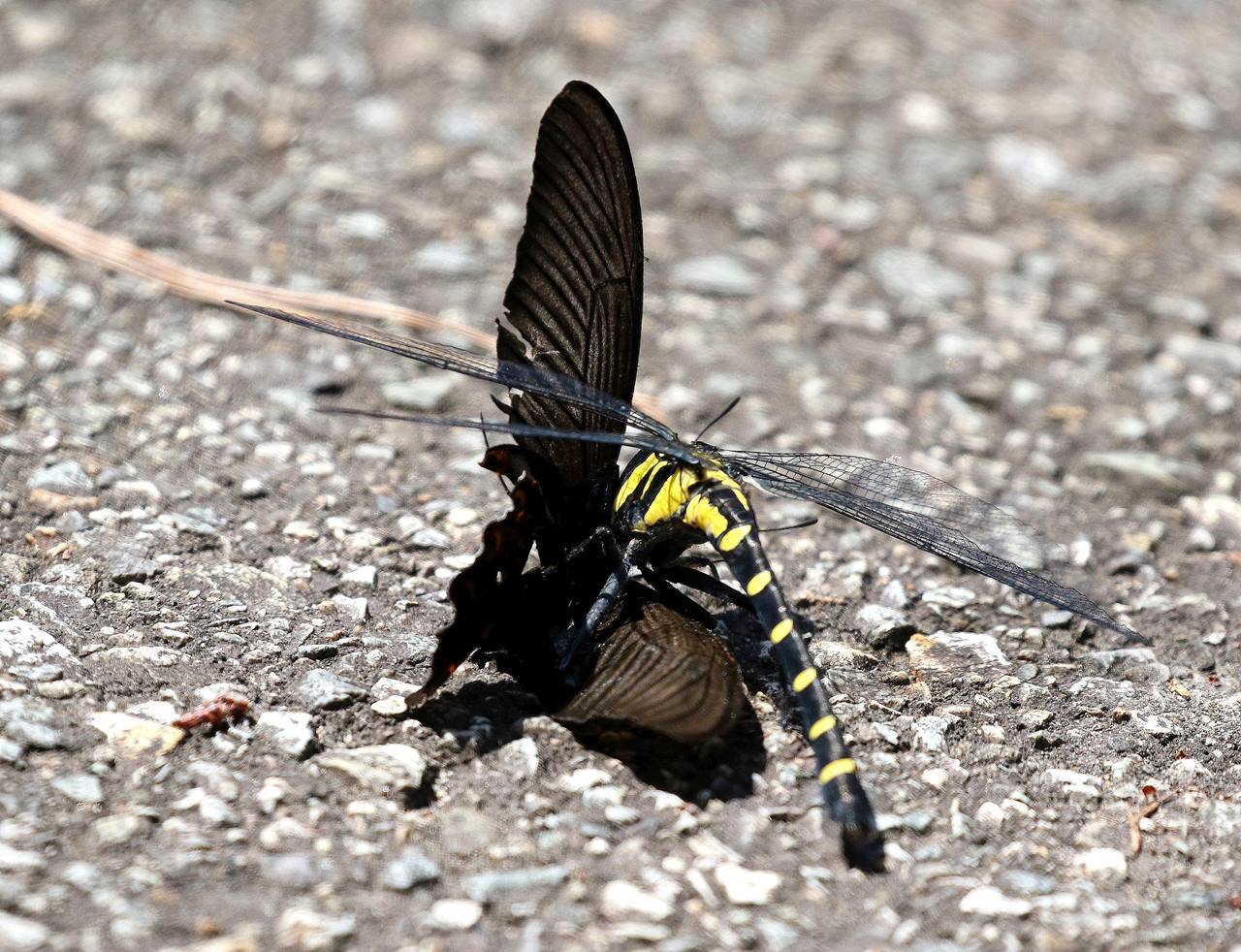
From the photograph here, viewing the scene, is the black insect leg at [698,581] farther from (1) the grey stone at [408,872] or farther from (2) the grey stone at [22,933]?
(2) the grey stone at [22,933]

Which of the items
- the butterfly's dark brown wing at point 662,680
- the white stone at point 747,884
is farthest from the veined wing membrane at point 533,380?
the white stone at point 747,884

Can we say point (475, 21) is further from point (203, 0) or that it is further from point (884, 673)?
point (884, 673)

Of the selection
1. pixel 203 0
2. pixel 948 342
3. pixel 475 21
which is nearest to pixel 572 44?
pixel 475 21

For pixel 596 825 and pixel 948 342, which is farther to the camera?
pixel 948 342

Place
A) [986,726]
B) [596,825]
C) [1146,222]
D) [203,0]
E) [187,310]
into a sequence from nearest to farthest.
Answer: [596,825] < [986,726] < [187,310] < [1146,222] < [203,0]

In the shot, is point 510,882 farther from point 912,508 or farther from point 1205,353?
point 1205,353

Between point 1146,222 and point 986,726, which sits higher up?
point 1146,222

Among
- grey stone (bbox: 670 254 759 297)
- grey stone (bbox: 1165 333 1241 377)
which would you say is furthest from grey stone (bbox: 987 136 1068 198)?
grey stone (bbox: 670 254 759 297)
